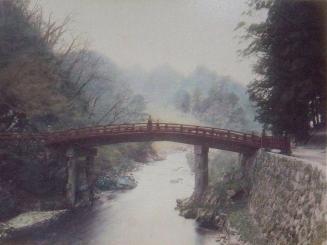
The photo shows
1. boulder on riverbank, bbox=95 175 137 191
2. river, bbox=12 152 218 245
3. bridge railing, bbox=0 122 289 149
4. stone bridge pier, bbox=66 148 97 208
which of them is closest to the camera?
river, bbox=12 152 218 245

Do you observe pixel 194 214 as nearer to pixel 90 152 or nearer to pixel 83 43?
pixel 90 152

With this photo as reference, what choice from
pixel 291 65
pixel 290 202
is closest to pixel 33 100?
pixel 291 65

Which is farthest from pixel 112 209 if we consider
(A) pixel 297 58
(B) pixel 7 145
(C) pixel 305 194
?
(C) pixel 305 194

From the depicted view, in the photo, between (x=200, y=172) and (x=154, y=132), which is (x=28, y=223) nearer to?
(x=154, y=132)

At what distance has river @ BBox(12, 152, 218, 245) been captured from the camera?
74.7ft

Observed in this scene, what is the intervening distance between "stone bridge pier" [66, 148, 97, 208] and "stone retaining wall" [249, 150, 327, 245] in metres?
15.7

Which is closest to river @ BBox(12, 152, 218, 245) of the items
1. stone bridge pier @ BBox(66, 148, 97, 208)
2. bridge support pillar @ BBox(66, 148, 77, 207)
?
stone bridge pier @ BBox(66, 148, 97, 208)

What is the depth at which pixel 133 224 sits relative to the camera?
26.6m

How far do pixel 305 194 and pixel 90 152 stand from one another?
24835 millimetres

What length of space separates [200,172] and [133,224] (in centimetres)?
754

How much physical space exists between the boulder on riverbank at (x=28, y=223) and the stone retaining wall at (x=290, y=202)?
46.5 ft

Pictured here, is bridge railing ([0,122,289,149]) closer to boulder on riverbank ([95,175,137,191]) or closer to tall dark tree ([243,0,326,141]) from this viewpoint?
tall dark tree ([243,0,326,141])

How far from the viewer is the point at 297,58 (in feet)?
76.9

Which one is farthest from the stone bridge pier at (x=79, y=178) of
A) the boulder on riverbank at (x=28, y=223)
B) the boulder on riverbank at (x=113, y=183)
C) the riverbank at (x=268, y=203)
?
the riverbank at (x=268, y=203)
